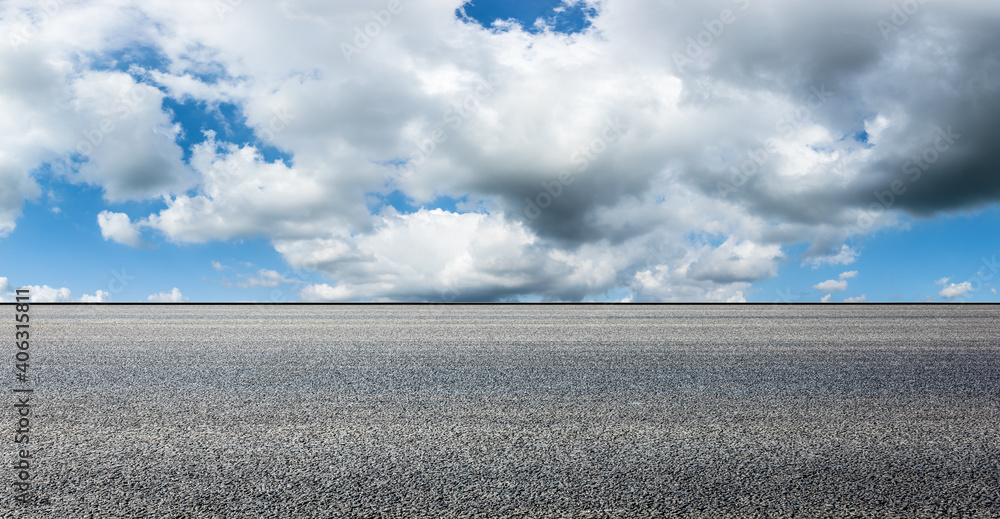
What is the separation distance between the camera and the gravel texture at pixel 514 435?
2.63 metres

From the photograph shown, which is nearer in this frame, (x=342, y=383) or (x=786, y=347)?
(x=342, y=383)

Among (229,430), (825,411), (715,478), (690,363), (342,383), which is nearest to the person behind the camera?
(715,478)

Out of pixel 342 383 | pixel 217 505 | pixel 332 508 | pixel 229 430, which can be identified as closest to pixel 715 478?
pixel 332 508

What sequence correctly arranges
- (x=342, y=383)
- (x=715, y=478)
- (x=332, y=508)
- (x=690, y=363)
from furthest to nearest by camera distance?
(x=690, y=363)
(x=342, y=383)
(x=715, y=478)
(x=332, y=508)

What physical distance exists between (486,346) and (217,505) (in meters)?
5.69

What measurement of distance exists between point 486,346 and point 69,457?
546 cm

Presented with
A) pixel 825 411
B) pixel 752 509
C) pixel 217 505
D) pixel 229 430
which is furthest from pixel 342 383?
pixel 825 411

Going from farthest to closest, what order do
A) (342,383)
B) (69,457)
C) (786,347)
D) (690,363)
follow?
(786,347)
(690,363)
(342,383)
(69,457)

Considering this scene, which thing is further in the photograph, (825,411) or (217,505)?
(825,411)

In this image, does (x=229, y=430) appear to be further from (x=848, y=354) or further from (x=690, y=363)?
(x=848, y=354)

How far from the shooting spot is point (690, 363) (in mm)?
6488

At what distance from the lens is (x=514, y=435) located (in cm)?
357

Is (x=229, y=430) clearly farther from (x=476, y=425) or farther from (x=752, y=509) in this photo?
(x=752, y=509)

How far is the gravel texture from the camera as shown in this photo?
2.63 meters
